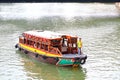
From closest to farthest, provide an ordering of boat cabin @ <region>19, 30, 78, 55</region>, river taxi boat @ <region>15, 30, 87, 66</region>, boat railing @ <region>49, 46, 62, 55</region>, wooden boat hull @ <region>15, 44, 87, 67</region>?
wooden boat hull @ <region>15, 44, 87, 67</region>
river taxi boat @ <region>15, 30, 87, 66</region>
boat railing @ <region>49, 46, 62, 55</region>
boat cabin @ <region>19, 30, 78, 55</region>

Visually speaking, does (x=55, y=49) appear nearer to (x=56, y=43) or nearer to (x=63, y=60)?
(x=56, y=43)

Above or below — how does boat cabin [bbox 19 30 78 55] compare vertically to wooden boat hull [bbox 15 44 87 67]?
above

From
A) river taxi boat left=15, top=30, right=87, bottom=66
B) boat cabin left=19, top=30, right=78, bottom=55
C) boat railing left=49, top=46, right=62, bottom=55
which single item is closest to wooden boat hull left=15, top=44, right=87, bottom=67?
river taxi boat left=15, top=30, right=87, bottom=66

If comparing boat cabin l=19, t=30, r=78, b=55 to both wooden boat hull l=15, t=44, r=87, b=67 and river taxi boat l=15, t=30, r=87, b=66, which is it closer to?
river taxi boat l=15, t=30, r=87, b=66

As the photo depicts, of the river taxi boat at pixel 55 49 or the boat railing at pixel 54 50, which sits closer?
the river taxi boat at pixel 55 49

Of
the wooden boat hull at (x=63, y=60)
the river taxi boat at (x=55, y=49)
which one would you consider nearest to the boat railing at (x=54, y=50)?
the river taxi boat at (x=55, y=49)

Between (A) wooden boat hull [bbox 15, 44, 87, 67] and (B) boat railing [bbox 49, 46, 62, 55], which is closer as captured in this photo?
(A) wooden boat hull [bbox 15, 44, 87, 67]

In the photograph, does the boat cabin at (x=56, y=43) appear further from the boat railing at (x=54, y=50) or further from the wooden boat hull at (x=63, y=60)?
the wooden boat hull at (x=63, y=60)

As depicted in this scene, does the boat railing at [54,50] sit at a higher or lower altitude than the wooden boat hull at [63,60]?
higher

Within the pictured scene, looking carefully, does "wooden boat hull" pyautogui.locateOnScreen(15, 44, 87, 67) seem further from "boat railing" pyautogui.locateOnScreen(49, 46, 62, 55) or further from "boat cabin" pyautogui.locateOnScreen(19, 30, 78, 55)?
"boat cabin" pyautogui.locateOnScreen(19, 30, 78, 55)

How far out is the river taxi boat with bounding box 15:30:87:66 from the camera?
103 feet

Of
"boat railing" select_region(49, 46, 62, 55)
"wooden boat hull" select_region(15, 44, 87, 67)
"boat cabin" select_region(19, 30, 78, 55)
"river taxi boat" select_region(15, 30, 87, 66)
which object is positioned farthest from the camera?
"boat cabin" select_region(19, 30, 78, 55)

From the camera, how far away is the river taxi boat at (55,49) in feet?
103

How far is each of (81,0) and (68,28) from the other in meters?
71.3
